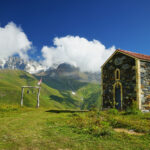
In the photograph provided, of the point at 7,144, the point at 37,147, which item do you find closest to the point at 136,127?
the point at 37,147

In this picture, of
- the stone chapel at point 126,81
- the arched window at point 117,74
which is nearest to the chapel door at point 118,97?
the stone chapel at point 126,81

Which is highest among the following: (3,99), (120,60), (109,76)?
(120,60)

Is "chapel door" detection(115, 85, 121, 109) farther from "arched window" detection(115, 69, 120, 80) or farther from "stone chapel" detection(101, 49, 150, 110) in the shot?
"arched window" detection(115, 69, 120, 80)

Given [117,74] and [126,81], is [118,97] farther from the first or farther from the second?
[117,74]

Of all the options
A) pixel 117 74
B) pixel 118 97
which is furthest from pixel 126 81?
pixel 118 97

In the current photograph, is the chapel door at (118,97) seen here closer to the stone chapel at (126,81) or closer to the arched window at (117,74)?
the stone chapel at (126,81)

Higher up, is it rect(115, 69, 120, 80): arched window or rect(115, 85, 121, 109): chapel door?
rect(115, 69, 120, 80): arched window

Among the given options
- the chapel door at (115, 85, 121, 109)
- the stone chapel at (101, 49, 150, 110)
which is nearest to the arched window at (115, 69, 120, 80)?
Result: the stone chapel at (101, 49, 150, 110)

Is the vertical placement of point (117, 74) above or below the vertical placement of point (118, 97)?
above

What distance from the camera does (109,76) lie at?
2045cm

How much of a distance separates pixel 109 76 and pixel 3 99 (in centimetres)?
17325

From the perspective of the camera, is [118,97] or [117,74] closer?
[118,97]

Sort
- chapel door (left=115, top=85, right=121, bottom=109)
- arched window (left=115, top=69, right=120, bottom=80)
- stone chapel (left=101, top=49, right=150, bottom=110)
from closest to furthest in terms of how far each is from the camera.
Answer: stone chapel (left=101, top=49, right=150, bottom=110) < chapel door (left=115, top=85, right=121, bottom=109) < arched window (left=115, top=69, right=120, bottom=80)

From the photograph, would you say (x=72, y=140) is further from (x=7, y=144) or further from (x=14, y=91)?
(x=14, y=91)
